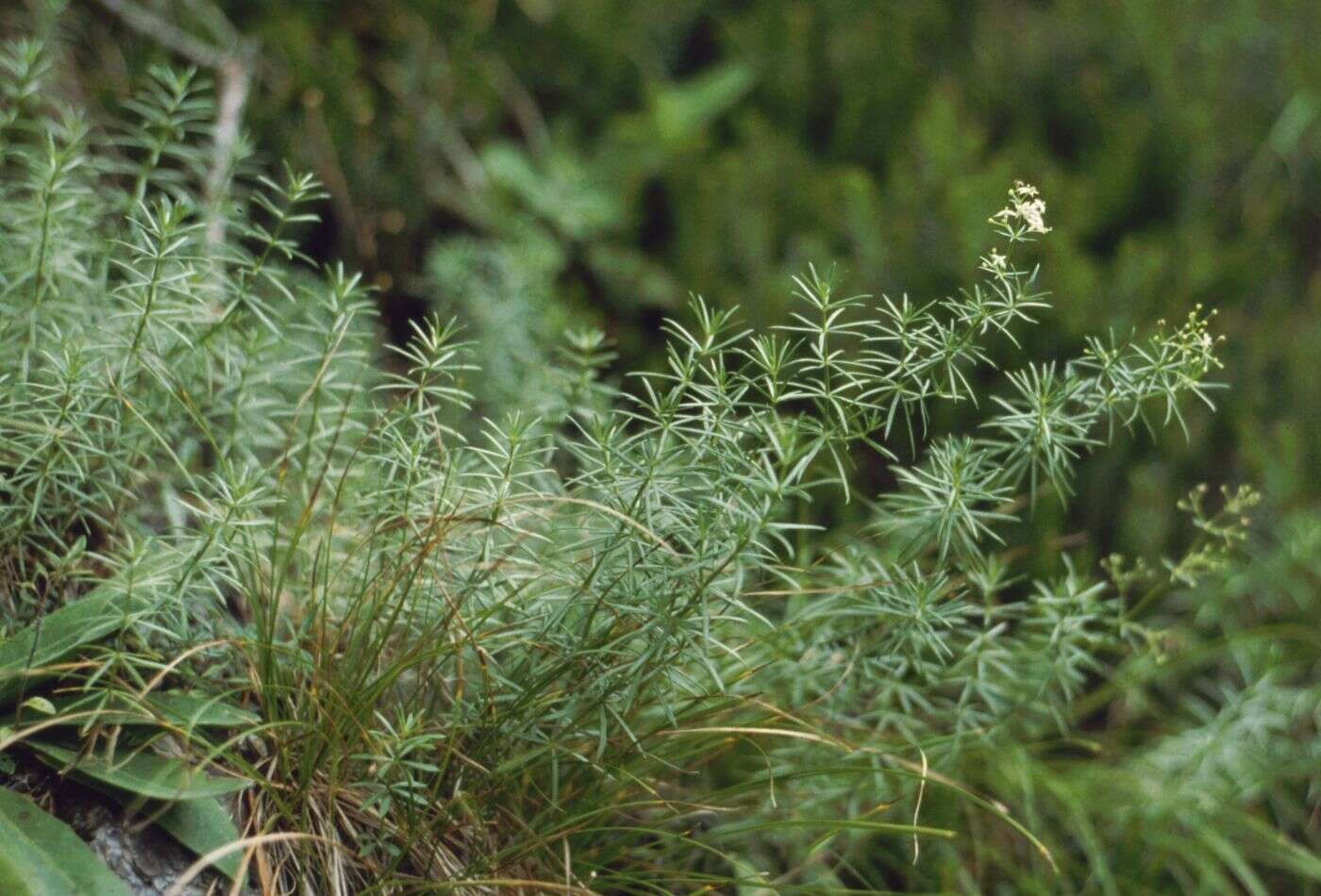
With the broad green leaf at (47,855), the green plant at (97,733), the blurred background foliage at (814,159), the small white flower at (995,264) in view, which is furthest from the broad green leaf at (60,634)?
the blurred background foliage at (814,159)

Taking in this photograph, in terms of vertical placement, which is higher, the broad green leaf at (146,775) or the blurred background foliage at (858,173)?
the blurred background foliage at (858,173)

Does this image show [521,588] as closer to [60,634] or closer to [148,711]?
[148,711]

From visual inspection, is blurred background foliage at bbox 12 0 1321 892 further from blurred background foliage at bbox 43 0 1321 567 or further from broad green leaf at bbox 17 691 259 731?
broad green leaf at bbox 17 691 259 731

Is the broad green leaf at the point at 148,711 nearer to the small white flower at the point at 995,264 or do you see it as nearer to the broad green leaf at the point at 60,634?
the broad green leaf at the point at 60,634

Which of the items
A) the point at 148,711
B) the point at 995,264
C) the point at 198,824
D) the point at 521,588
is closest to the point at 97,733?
the point at 148,711

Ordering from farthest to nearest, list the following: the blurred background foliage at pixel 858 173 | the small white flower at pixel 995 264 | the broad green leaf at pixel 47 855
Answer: the blurred background foliage at pixel 858 173
the small white flower at pixel 995 264
the broad green leaf at pixel 47 855

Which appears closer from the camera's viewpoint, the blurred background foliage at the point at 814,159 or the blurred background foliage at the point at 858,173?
the blurred background foliage at the point at 858,173

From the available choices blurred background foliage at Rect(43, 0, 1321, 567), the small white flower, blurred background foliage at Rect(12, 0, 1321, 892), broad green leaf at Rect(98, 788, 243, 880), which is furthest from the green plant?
blurred background foliage at Rect(43, 0, 1321, 567)

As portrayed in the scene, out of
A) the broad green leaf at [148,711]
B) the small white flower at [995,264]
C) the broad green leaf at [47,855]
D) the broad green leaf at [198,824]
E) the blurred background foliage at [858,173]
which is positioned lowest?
the broad green leaf at [47,855]
